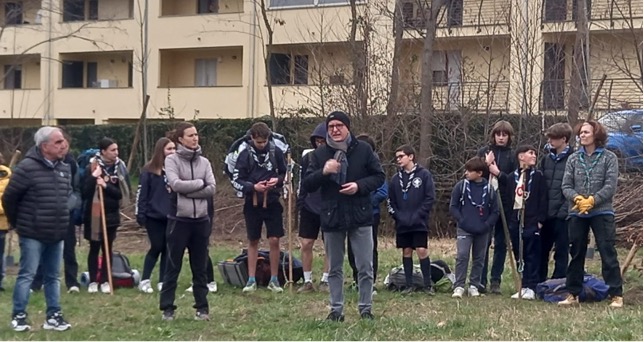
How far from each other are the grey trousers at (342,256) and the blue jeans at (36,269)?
2615 mm

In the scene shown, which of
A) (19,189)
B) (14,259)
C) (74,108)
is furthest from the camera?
(74,108)

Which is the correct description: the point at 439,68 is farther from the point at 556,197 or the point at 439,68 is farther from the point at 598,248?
the point at 598,248

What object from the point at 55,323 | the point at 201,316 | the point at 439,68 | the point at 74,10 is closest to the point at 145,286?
the point at 201,316

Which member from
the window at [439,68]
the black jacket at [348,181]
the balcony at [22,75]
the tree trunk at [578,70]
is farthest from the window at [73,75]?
the black jacket at [348,181]

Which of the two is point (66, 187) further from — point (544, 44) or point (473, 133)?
point (544, 44)

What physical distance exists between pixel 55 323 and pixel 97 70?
112 ft

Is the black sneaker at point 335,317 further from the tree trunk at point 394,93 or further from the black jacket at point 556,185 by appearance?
the tree trunk at point 394,93

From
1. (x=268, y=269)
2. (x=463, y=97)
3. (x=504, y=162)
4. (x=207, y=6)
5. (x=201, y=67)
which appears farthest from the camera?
(x=201, y=67)

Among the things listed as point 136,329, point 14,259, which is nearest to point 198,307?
point 136,329

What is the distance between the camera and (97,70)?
41719 millimetres

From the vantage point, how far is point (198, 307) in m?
9.36

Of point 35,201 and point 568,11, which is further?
point 568,11

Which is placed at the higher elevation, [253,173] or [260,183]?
[253,173]

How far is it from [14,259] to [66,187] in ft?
21.3
